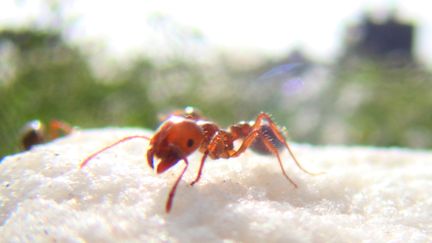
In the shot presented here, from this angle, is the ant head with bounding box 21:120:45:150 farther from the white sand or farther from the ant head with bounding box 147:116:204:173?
the ant head with bounding box 147:116:204:173

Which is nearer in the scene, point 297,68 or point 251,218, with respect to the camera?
point 251,218

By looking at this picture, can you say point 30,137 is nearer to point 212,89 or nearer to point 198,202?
point 198,202

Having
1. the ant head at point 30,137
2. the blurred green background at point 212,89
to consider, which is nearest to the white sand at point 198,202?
the ant head at point 30,137

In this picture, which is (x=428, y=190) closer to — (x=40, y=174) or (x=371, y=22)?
(x=40, y=174)

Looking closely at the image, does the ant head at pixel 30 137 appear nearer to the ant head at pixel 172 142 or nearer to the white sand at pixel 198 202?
the white sand at pixel 198 202

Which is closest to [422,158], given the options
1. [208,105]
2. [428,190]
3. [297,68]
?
[428,190]

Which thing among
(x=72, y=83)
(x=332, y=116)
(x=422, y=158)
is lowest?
(x=332, y=116)

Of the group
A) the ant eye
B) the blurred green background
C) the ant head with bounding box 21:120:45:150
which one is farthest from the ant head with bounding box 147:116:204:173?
the blurred green background
